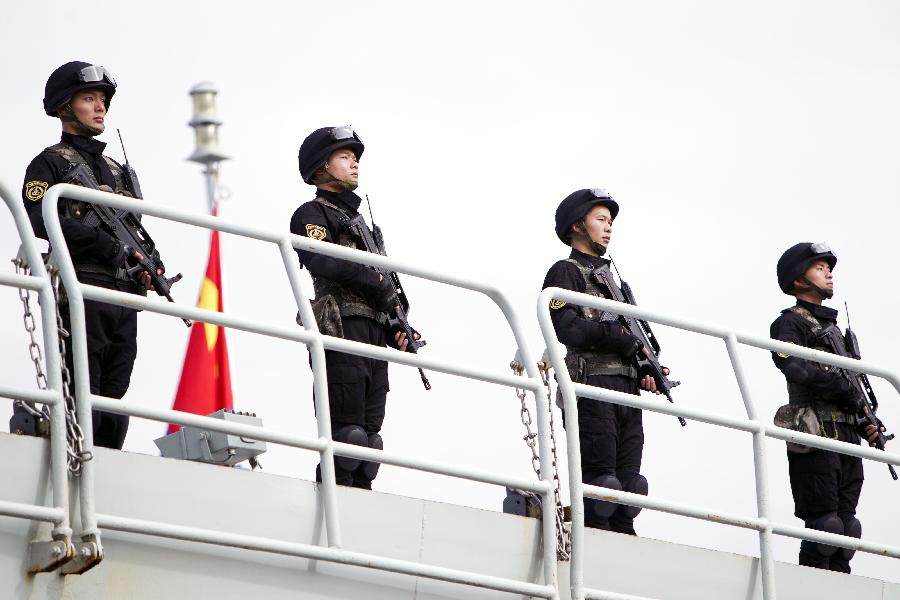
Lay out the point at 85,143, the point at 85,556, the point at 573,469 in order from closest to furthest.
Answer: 1. the point at 85,556
2. the point at 573,469
3. the point at 85,143

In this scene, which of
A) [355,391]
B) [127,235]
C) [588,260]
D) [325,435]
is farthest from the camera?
[588,260]

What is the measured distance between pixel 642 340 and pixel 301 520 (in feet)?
9.16

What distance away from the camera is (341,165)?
7.72m

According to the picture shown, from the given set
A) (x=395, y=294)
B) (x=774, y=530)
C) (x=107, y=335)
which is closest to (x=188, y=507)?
(x=107, y=335)

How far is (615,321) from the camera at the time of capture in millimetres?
8125

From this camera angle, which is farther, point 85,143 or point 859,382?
point 859,382

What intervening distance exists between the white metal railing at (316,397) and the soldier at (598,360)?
1193 mm

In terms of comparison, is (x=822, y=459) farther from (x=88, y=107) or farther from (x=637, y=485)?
(x=88, y=107)

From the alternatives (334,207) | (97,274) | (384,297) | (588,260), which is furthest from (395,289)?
(97,274)

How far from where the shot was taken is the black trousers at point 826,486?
332 inches

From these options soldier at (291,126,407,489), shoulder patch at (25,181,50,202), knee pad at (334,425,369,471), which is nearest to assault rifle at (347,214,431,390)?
soldier at (291,126,407,489)

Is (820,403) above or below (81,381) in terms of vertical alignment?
above

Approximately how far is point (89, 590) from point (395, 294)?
2525mm

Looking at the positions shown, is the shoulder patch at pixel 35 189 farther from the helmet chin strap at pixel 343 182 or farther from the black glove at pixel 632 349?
the black glove at pixel 632 349
